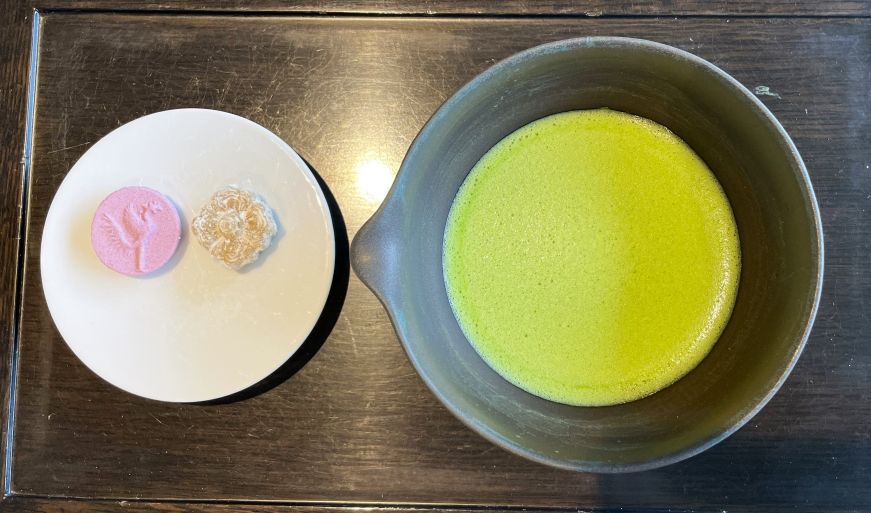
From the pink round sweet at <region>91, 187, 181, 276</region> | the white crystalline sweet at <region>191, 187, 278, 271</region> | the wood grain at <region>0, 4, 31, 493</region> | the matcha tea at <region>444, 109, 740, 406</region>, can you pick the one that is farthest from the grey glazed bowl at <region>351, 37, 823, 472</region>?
the wood grain at <region>0, 4, 31, 493</region>

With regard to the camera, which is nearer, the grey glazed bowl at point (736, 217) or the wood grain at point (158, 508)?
the grey glazed bowl at point (736, 217)

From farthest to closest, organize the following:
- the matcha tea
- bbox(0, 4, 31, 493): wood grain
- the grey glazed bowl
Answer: bbox(0, 4, 31, 493): wood grain, the matcha tea, the grey glazed bowl

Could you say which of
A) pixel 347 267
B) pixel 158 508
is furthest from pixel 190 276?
pixel 158 508

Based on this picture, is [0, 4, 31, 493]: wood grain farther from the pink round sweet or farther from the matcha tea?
the matcha tea

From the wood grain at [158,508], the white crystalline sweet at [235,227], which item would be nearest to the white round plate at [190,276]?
the white crystalline sweet at [235,227]

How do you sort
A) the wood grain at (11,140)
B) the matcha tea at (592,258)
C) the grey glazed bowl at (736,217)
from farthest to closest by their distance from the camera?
the wood grain at (11,140) → the matcha tea at (592,258) → the grey glazed bowl at (736,217)

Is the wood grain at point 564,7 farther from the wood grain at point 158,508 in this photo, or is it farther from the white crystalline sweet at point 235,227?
the wood grain at point 158,508

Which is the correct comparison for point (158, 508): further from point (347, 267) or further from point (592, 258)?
point (592, 258)
